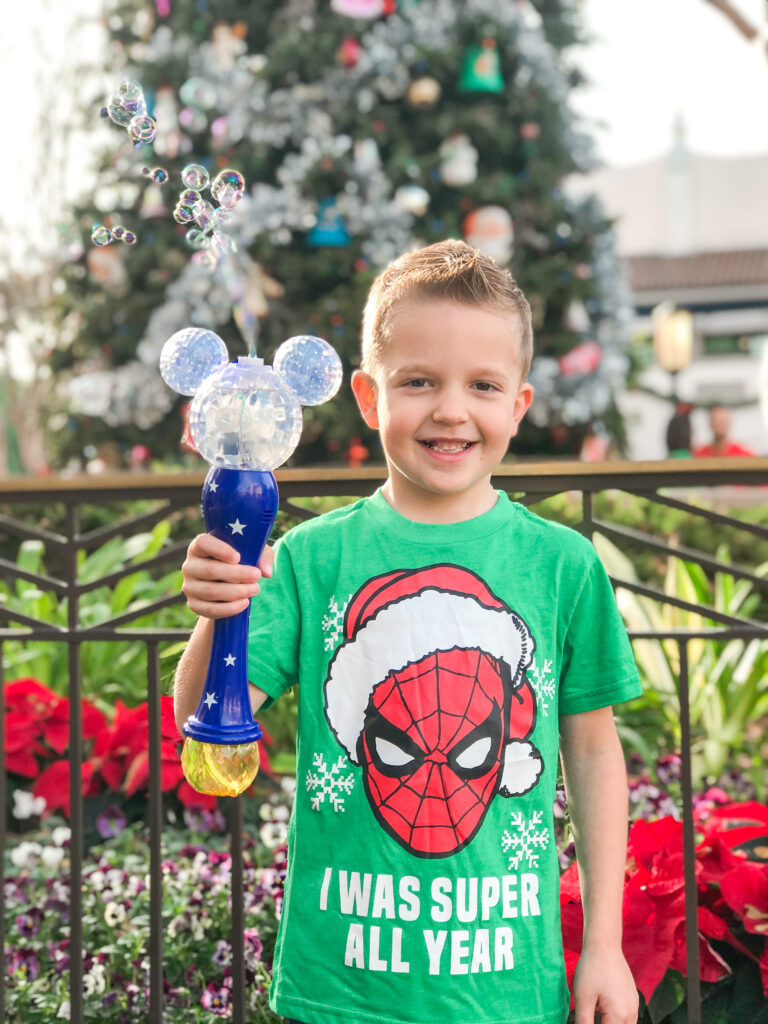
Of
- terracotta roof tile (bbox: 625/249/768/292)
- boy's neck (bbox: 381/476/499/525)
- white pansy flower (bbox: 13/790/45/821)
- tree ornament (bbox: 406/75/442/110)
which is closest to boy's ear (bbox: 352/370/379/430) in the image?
boy's neck (bbox: 381/476/499/525)

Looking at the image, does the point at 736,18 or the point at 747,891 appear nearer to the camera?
the point at 747,891

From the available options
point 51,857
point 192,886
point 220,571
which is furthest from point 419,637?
point 51,857

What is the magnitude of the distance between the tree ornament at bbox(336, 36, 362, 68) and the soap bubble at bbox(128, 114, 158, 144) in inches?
251

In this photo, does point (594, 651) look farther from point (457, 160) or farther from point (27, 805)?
point (457, 160)

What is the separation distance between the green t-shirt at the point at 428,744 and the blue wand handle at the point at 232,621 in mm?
148

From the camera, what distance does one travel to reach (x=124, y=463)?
7.54 metres

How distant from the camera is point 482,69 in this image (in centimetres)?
709

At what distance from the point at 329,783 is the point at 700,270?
25535mm

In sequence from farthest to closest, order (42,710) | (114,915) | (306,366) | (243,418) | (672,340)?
1. (672,340)
2. (42,710)
3. (114,915)
4. (306,366)
5. (243,418)

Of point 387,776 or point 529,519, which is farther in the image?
point 529,519

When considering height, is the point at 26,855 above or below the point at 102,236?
below

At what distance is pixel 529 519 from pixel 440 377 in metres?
0.24

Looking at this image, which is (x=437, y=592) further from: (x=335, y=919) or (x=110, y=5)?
(x=110, y=5)

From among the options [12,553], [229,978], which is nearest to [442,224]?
[12,553]
